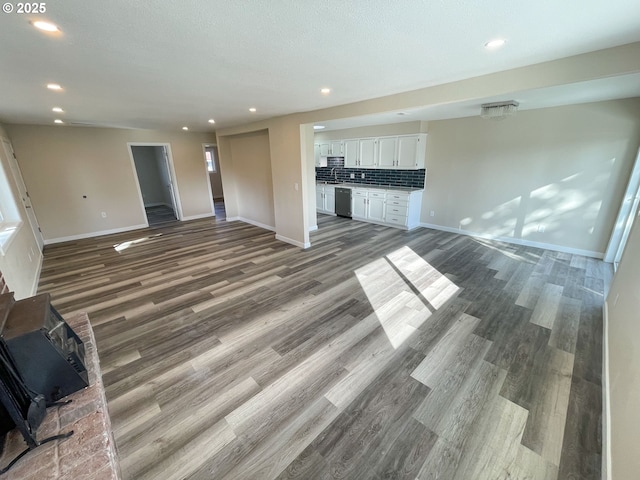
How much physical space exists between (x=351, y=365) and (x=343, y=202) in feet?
17.6

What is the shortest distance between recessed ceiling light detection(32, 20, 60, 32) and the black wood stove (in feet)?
4.86

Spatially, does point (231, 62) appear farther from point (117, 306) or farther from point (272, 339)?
point (117, 306)

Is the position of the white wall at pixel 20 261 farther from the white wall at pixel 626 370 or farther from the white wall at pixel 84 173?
the white wall at pixel 626 370

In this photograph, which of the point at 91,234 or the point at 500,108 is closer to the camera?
the point at 500,108

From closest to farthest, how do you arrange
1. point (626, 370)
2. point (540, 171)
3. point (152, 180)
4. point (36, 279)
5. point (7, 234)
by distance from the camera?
1. point (626, 370)
2. point (7, 234)
3. point (36, 279)
4. point (540, 171)
5. point (152, 180)

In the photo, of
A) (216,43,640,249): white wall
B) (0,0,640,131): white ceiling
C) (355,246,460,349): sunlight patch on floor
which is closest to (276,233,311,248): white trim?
(216,43,640,249): white wall

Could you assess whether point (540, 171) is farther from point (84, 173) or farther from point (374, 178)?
point (84, 173)

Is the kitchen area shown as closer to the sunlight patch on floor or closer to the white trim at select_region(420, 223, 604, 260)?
the white trim at select_region(420, 223, 604, 260)

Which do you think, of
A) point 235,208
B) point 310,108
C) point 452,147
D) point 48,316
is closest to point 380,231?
point 452,147

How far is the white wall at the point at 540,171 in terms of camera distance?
3.88 metres

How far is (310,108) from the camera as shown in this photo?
3953mm

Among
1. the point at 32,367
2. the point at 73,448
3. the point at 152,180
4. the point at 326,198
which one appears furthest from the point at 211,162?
the point at 73,448

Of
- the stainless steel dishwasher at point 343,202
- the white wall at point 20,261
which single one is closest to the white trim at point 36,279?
the white wall at point 20,261

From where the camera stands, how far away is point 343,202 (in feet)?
23.2
